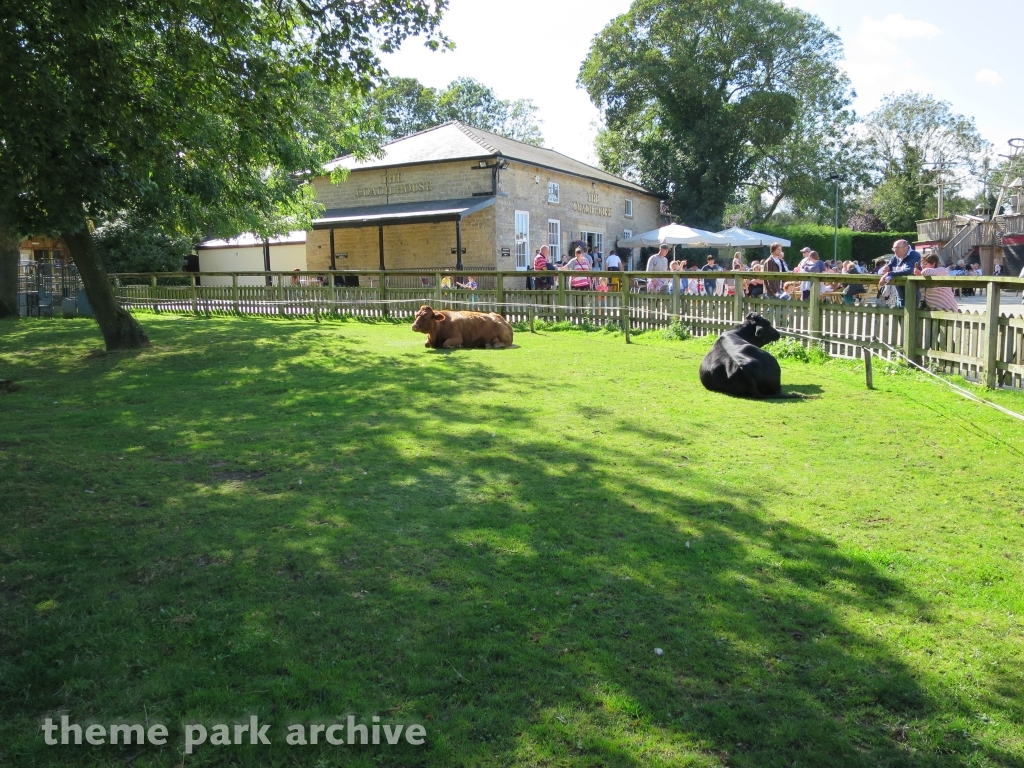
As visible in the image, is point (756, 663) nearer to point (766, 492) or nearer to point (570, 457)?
point (766, 492)

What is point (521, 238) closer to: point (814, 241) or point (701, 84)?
point (701, 84)

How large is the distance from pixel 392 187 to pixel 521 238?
545cm

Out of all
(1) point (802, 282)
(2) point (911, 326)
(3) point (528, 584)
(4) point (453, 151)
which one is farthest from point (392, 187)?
(3) point (528, 584)

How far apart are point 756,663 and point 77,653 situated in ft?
9.33

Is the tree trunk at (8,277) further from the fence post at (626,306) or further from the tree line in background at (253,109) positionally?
the fence post at (626,306)

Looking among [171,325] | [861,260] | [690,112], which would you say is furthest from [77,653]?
[861,260]

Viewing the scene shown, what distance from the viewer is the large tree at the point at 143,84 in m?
8.23

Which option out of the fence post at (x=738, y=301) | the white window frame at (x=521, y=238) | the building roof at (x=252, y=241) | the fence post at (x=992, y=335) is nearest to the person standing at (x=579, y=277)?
the fence post at (x=738, y=301)

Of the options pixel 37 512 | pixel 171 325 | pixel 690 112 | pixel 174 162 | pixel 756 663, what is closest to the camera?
pixel 756 663

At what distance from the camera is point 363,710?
2895 mm

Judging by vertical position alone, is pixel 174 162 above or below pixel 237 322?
above

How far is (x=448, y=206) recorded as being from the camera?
90.4 feet

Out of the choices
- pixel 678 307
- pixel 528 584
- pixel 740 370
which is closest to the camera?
pixel 528 584

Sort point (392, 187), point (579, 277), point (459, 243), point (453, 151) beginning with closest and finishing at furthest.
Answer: point (579, 277), point (459, 243), point (453, 151), point (392, 187)
